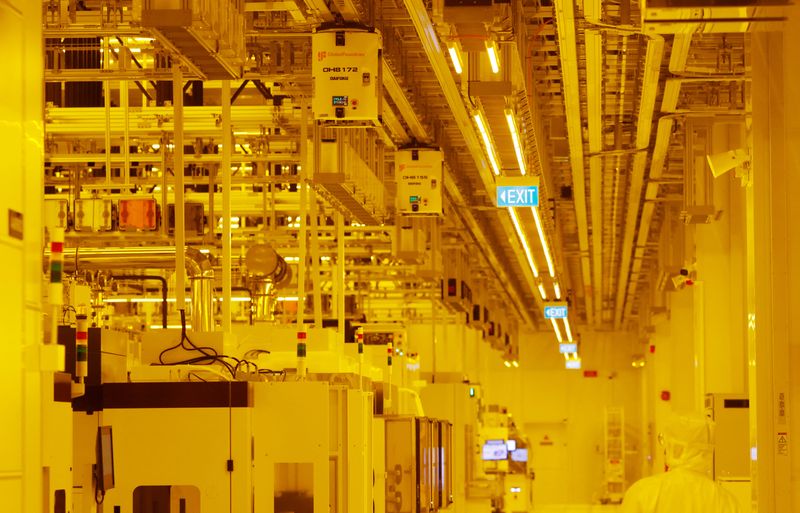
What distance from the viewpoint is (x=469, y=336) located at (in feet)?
103

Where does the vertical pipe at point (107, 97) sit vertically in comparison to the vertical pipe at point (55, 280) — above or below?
above

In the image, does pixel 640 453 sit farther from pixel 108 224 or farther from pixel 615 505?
pixel 108 224

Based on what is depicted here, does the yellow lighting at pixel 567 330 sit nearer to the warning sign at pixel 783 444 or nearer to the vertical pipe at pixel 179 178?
the vertical pipe at pixel 179 178

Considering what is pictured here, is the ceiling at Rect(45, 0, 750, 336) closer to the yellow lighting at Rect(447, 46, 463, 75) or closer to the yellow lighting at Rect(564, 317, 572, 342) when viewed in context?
the yellow lighting at Rect(447, 46, 463, 75)

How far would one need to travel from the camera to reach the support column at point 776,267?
585 cm

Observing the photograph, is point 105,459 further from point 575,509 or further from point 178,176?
point 575,509

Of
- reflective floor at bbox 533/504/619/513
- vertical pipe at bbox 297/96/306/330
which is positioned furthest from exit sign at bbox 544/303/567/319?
vertical pipe at bbox 297/96/306/330

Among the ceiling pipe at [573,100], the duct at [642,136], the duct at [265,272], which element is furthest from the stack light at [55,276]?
the duct at [265,272]

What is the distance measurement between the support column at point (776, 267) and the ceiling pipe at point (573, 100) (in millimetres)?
2688

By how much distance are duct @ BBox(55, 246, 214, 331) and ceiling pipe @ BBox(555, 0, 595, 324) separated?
9.73ft

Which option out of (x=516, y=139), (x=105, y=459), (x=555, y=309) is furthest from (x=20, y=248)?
(x=555, y=309)

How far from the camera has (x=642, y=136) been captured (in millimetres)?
13258

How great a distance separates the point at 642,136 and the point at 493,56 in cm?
501

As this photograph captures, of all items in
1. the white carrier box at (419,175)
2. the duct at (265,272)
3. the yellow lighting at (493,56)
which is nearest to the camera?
the yellow lighting at (493,56)
